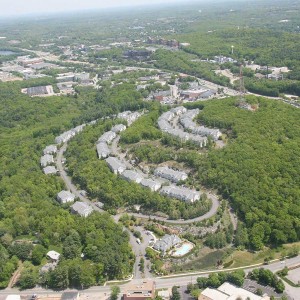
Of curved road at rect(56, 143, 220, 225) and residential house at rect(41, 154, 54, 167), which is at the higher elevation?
residential house at rect(41, 154, 54, 167)

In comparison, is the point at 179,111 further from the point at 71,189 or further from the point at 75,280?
the point at 75,280

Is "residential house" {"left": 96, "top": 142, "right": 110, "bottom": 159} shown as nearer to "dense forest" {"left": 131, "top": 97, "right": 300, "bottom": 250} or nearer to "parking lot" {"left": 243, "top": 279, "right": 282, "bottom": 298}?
"dense forest" {"left": 131, "top": 97, "right": 300, "bottom": 250}

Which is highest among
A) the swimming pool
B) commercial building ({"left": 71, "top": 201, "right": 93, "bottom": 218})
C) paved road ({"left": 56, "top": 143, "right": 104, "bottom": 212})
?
commercial building ({"left": 71, "top": 201, "right": 93, "bottom": 218})

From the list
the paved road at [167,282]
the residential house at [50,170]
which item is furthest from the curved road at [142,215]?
the paved road at [167,282]

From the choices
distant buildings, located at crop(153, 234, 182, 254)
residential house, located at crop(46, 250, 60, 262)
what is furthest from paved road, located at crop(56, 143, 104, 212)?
distant buildings, located at crop(153, 234, 182, 254)

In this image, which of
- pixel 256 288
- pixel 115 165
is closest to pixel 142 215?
pixel 115 165

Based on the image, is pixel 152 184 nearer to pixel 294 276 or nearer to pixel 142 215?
pixel 142 215

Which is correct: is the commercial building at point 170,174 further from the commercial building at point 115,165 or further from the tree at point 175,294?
the tree at point 175,294

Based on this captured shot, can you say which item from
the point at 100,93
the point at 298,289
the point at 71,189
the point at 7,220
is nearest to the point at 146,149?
the point at 71,189
